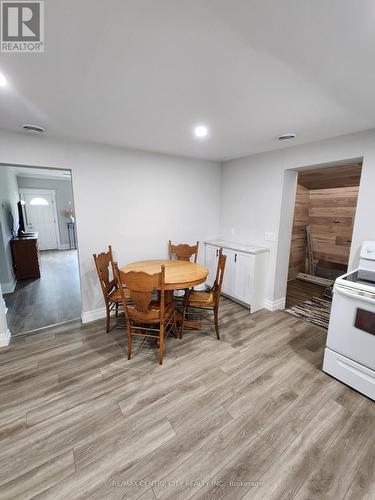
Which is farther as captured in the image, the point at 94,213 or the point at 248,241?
the point at 248,241

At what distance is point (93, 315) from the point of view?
3143mm

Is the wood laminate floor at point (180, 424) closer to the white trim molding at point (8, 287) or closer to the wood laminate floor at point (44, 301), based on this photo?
the wood laminate floor at point (44, 301)

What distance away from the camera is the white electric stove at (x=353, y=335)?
1.84 m

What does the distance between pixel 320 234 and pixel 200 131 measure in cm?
383

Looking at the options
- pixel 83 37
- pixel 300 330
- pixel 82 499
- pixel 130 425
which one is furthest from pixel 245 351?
pixel 83 37

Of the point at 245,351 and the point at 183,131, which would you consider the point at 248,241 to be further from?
the point at 183,131

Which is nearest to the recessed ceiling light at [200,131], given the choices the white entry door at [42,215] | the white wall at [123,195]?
the white wall at [123,195]

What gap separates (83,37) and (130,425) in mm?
2434

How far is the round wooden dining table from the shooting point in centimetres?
241

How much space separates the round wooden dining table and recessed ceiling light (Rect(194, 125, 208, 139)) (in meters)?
1.59

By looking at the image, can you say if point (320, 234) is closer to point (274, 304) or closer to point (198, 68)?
point (274, 304)

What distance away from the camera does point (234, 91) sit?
1573mm

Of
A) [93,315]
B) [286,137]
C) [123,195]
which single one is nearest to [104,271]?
[93,315]

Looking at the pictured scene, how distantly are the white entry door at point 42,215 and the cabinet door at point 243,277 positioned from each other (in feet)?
23.7
